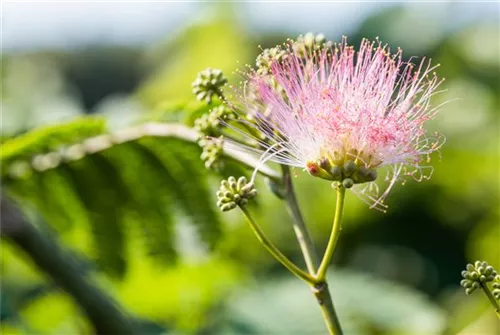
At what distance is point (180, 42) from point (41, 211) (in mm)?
5353

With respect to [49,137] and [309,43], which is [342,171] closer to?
[309,43]

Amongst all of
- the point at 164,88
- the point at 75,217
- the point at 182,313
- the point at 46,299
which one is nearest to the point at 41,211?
the point at 75,217

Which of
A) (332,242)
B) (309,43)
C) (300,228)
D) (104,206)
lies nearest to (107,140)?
(104,206)

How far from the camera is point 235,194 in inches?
63.3

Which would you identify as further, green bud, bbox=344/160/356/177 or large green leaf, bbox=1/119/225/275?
large green leaf, bbox=1/119/225/275

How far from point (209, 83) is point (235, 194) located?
30cm

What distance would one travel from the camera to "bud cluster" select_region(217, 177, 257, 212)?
1.60 meters

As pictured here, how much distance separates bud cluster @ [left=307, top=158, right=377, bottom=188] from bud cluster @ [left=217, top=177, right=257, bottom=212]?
0.50 feet

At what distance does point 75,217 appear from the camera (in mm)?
3215

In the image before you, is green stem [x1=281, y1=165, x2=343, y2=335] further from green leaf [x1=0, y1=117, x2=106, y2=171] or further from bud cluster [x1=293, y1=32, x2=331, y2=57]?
green leaf [x1=0, y1=117, x2=106, y2=171]

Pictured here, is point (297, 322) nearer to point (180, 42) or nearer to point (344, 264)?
point (344, 264)

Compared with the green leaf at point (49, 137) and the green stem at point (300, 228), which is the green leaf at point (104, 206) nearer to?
the green leaf at point (49, 137)

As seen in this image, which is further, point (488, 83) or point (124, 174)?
point (488, 83)

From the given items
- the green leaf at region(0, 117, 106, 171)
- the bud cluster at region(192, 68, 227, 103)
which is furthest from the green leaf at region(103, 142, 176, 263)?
the bud cluster at region(192, 68, 227, 103)
